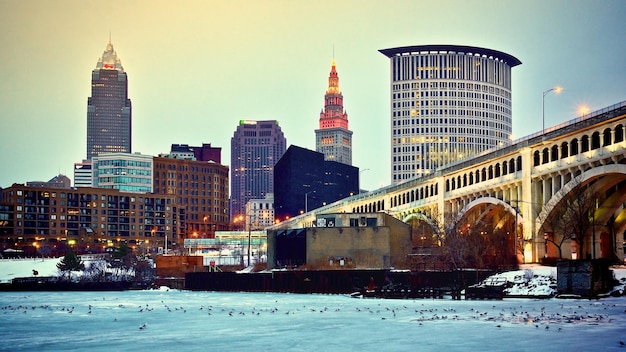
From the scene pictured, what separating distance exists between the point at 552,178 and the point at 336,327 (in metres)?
53.5

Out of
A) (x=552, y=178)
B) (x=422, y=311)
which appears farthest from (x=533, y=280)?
(x=552, y=178)

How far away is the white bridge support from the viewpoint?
81375 mm

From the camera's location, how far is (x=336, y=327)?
153 ft

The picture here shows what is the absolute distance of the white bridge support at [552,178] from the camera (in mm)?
81375

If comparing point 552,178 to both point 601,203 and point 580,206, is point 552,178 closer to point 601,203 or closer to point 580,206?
point 601,203

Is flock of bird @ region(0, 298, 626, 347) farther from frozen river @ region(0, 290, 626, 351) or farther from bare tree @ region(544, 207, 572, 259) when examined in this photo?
bare tree @ region(544, 207, 572, 259)

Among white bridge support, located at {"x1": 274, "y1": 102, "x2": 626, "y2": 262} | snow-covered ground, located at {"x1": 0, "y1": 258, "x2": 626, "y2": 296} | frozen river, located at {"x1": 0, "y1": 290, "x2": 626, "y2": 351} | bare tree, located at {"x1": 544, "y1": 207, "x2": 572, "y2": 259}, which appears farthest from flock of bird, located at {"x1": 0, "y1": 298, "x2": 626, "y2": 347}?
bare tree, located at {"x1": 544, "y1": 207, "x2": 572, "y2": 259}

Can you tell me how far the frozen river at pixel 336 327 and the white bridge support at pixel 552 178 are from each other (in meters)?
24.7

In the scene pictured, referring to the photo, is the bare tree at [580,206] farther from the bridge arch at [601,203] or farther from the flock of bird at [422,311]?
the flock of bird at [422,311]

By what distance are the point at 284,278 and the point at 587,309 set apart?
162ft

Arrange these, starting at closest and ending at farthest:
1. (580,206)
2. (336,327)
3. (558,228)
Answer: (336,327) < (580,206) < (558,228)

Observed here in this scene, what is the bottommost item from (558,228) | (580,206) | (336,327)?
(336,327)

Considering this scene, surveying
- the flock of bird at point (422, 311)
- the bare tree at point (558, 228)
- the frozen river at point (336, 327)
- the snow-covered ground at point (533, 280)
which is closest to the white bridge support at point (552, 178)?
the bare tree at point (558, 228)

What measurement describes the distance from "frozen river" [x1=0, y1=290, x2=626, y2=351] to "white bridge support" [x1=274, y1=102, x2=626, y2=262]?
81.0 feet
